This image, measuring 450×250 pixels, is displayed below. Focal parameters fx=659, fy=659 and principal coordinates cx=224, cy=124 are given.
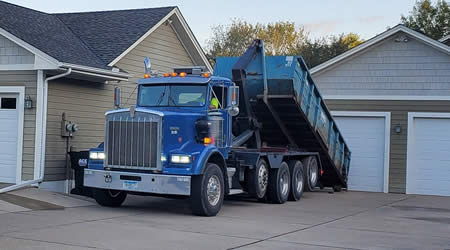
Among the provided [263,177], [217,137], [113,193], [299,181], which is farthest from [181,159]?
[299,181]

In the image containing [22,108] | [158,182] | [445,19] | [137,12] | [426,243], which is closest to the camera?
[426,243]

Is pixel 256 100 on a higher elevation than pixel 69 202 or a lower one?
higher

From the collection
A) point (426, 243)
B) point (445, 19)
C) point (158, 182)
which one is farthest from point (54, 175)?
point (445, 19)

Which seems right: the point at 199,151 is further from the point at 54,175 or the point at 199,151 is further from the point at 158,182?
the point at 54,175

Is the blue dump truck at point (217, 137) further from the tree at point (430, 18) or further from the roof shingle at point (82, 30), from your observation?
the tree at point (430, 18)

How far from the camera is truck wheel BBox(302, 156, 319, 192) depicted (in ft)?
57.6

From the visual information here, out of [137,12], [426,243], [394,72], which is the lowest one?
[426,243]

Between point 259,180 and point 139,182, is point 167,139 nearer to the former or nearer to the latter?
point 139,182

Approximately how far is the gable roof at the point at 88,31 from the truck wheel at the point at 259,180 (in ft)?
15.9

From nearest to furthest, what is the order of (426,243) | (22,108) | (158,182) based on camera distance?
(426,243) → (158,182) → (22,108)

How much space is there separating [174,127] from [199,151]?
67 cm

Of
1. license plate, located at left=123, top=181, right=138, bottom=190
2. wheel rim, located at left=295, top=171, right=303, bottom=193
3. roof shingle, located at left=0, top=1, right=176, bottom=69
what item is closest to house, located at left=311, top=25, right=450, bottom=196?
wheel rim, located at left=295, top=171, right=303, bottom=193

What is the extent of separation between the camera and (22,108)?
50.2 ft

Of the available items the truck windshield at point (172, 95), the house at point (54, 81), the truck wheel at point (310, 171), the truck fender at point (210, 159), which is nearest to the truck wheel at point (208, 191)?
the truck fender at point (210, 159)
